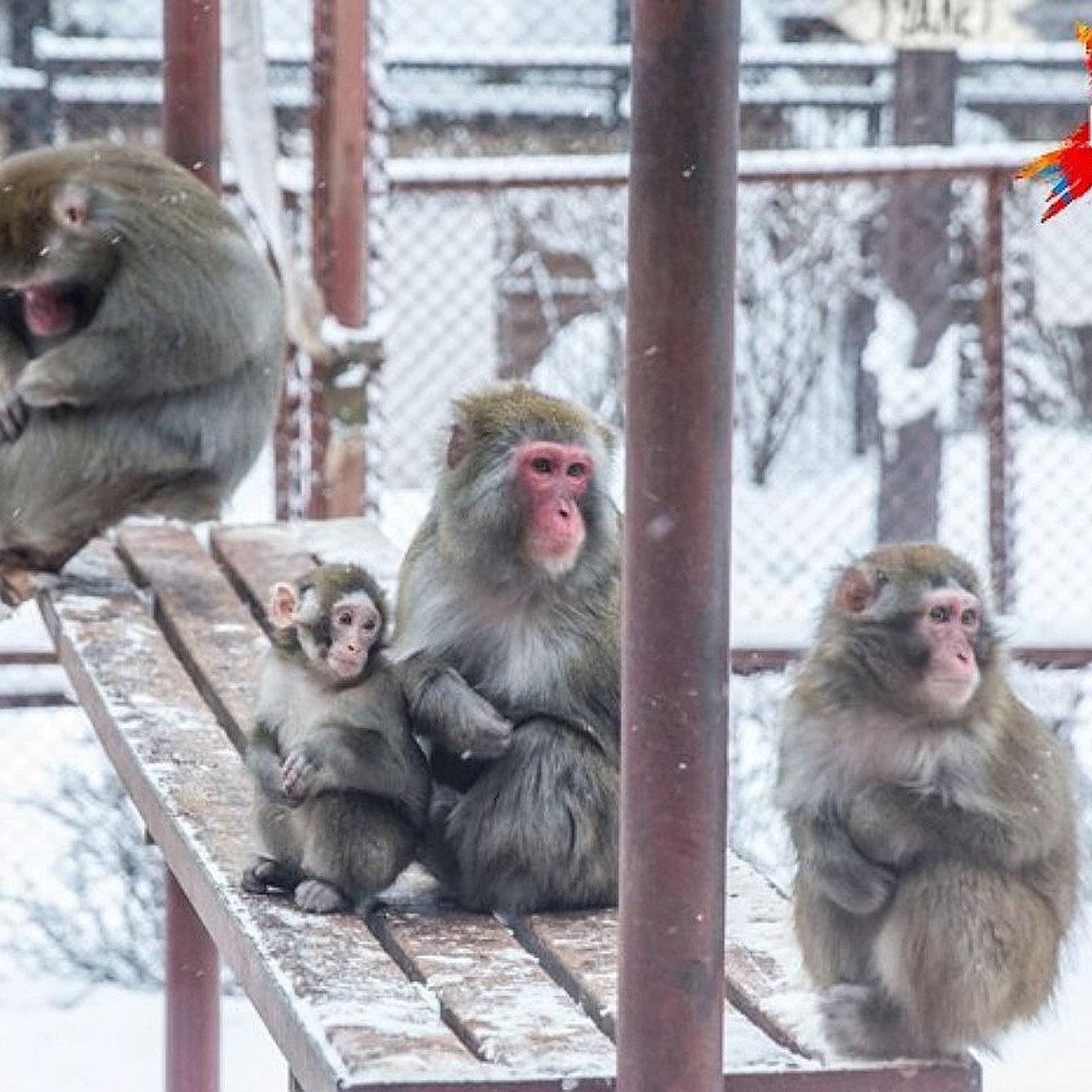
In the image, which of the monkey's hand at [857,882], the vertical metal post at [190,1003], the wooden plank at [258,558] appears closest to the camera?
the monkey's hand at [857,882]

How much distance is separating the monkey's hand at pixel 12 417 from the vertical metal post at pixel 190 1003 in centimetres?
103

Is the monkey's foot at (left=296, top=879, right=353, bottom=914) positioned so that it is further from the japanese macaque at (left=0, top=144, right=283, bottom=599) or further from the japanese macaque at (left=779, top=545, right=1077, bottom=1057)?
the japanese macaque at (left=0, top=144, right=283, bottom=599)

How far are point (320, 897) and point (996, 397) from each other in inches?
172

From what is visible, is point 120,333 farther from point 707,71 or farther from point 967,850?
point 707,71

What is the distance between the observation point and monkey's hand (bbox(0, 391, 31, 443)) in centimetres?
550

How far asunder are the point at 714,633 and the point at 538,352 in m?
7.67

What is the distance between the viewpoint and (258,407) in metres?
5.69

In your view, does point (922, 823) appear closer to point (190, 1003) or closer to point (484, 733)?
point (484, 733)

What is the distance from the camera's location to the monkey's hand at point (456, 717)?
3562 millimetres

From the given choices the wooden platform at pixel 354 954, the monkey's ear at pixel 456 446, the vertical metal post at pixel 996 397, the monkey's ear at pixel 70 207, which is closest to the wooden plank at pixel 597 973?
the wooden platform at pixel 354 954

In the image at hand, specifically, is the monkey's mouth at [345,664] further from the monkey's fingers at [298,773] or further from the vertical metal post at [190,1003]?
the vertical metal post at [190,1003]

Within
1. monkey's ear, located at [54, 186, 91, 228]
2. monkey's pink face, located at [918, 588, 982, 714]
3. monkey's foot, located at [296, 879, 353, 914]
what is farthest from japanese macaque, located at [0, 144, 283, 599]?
monkey's pink face, located at [918, 588, 982, 714]

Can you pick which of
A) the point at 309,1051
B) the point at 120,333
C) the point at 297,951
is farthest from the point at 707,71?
the point at 120,333

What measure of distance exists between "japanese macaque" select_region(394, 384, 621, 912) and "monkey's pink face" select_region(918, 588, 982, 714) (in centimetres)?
52
